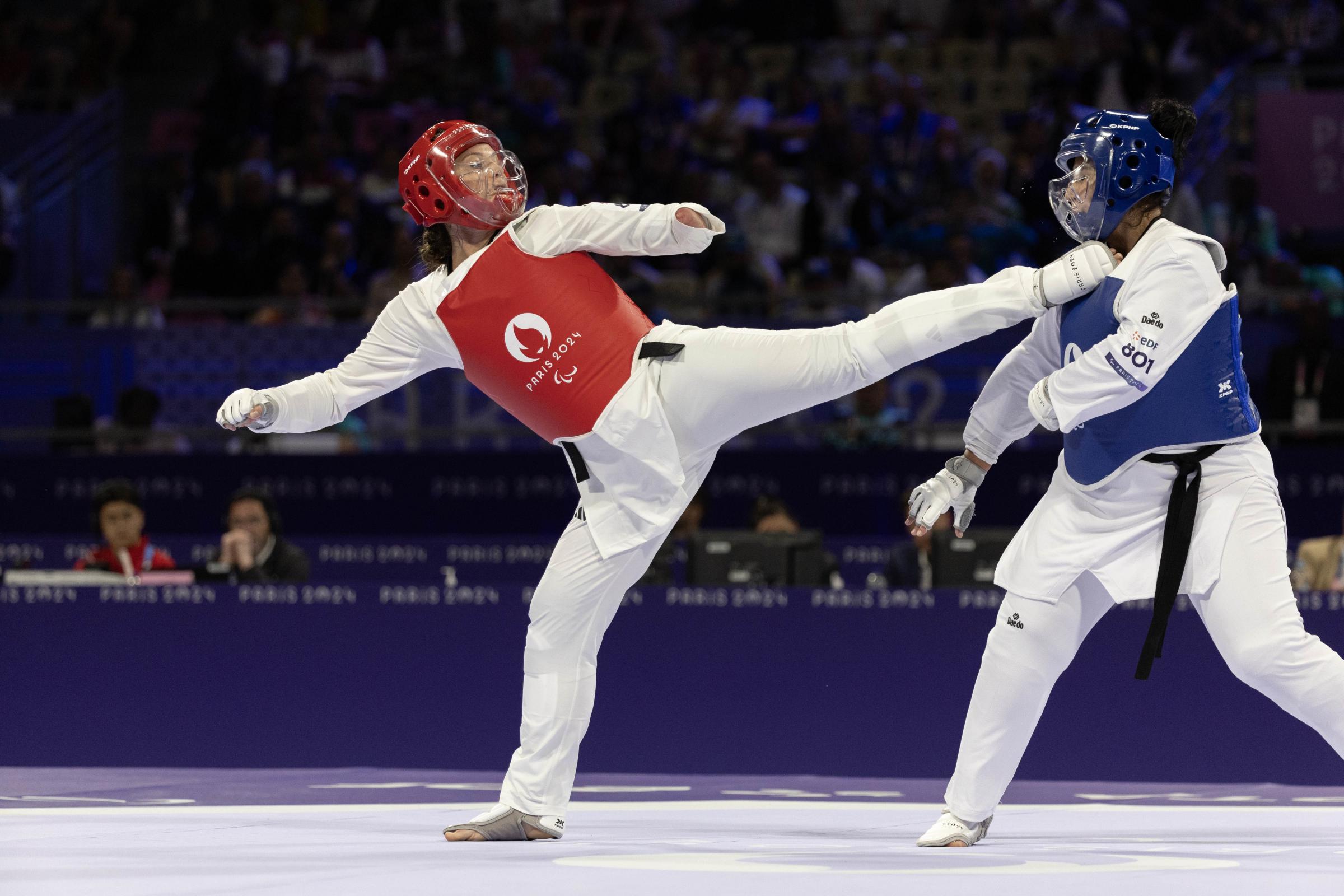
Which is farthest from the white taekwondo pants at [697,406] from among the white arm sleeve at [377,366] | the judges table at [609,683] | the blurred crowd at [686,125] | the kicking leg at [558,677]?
the blurred crowd at [686,125]

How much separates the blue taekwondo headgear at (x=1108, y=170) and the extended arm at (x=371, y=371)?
1763 mm

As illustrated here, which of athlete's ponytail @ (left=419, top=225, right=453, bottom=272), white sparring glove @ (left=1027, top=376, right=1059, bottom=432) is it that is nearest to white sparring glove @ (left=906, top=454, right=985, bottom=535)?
white sparring glove @ (left=1027, top=376, right=1059, bottom=432)

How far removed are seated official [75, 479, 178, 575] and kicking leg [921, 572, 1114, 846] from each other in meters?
4.61

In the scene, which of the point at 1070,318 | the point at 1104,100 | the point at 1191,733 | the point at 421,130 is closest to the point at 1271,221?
the point at 1104,100

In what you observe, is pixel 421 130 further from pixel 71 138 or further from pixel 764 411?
pixel 764 411

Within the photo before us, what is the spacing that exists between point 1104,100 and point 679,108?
320 cm

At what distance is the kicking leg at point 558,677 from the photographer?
189 inches

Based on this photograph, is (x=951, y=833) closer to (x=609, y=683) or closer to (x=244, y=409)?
(x=244, y=409)

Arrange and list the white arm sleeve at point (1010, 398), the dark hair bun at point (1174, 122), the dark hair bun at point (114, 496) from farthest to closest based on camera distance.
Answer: the dark hair bun at point (114, 496) → the white arm sleeve at point (1010, 398) → the dark hair bun at point (1174, 122)

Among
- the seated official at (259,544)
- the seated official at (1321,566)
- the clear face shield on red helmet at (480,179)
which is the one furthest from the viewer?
the seated official at (1321,566)

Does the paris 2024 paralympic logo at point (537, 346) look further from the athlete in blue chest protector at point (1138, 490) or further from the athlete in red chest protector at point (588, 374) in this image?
the athlete in blue chest protector at point (1138, 490)

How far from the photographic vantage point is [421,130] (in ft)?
45.1

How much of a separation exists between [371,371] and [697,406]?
0.98 metres

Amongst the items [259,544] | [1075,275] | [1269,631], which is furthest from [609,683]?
[1269,631]
